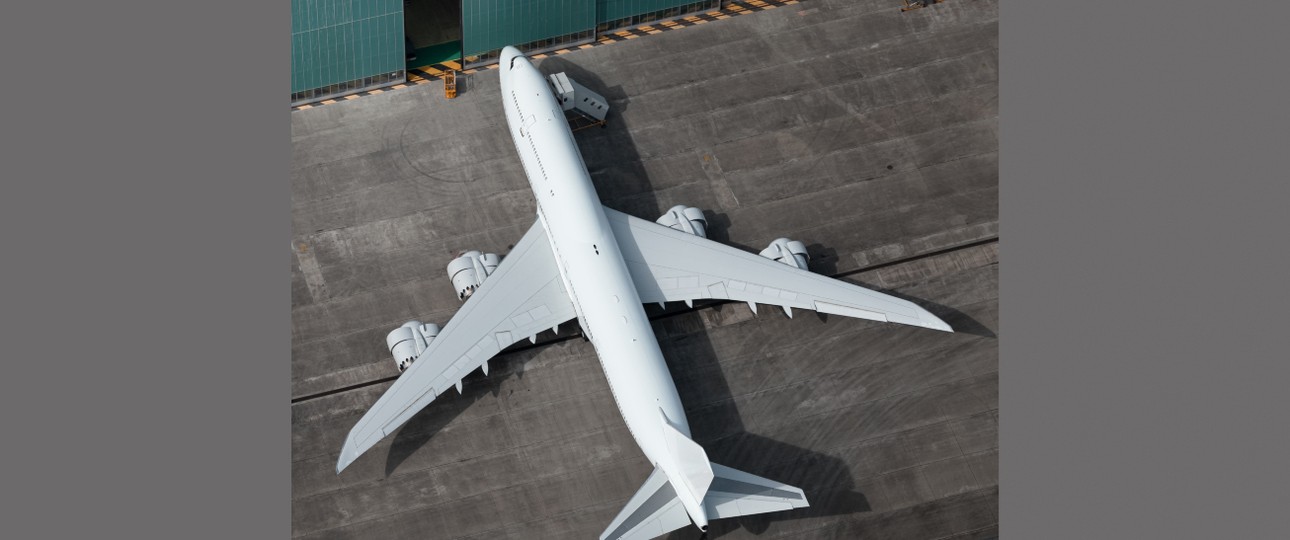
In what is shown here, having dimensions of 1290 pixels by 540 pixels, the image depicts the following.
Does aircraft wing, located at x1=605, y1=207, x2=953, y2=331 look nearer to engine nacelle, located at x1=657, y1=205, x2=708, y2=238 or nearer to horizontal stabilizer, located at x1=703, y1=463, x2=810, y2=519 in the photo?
engine nacelle, located at x1=657, y1=205, x2=708, y2=238

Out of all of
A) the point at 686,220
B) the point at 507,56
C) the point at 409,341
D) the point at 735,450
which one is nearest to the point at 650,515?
the point at 735,450

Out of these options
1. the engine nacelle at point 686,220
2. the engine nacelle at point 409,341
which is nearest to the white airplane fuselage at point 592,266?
the engine nacelle at point 686,220

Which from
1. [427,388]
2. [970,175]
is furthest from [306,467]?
[970,175]

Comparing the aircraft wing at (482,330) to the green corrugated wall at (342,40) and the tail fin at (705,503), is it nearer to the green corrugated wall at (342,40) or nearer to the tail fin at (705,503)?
the tail fin at (705,503)

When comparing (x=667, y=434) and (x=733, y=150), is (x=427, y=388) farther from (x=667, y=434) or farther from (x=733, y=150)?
(x=733, y=150)

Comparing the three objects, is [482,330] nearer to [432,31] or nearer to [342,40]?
[342,40]

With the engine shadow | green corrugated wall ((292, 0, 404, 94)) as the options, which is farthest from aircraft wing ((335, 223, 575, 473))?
green corrugated wall ((292, 0, 404, 94))
